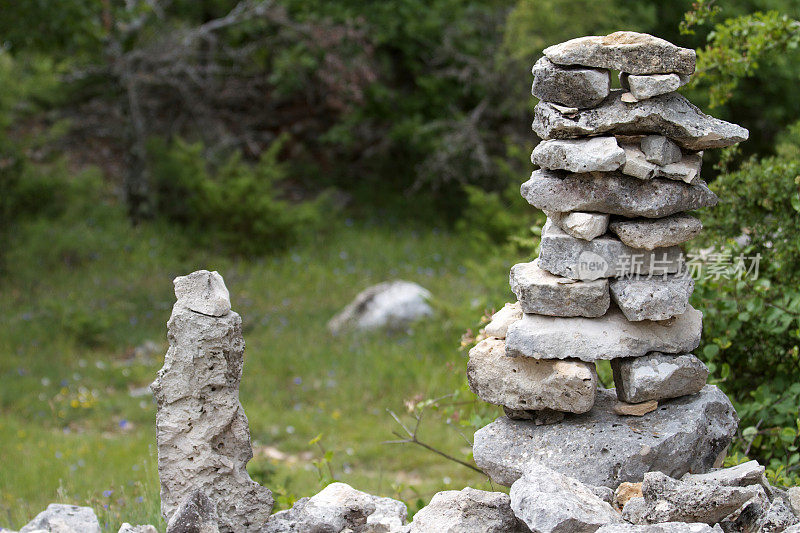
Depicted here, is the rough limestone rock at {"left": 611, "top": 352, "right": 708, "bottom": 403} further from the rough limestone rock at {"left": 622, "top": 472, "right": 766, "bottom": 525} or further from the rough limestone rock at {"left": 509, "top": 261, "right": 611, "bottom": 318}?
the rough limestone rock at {"left": 622, "top": 472, "right": 766, "bottom": 525}

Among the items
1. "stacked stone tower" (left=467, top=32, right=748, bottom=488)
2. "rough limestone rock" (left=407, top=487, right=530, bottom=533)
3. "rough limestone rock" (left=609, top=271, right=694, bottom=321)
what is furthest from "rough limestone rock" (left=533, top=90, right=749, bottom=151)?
"rough limestone rock" (left=407, top=487, right=530, bottom=533)

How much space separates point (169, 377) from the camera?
3527 millimetres

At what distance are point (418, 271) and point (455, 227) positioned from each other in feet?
6.09

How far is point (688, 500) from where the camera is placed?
3.05 metres

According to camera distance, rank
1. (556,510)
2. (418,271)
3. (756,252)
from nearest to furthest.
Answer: (556,510), (756,252), (418,271)

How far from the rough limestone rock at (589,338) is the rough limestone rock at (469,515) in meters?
0.61

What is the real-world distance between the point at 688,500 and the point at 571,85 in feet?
5.49

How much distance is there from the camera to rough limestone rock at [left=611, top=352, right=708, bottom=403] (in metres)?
3.63

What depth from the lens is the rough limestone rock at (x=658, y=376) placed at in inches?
143

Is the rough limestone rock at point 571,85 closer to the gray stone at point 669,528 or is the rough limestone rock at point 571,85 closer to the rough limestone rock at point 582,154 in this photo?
the rough limestone rock at point 582,154

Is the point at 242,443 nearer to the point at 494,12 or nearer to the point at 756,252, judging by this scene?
the point at 756,252

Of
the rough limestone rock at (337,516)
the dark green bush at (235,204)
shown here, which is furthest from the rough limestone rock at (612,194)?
the dark green bush at (235,204)

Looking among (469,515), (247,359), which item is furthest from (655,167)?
(247,359)

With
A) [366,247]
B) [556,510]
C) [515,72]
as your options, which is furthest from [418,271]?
[556,510]
